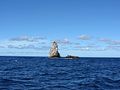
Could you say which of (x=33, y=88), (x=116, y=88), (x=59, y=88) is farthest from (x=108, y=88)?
(x=33, y=88)

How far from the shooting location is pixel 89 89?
41219 millimetres

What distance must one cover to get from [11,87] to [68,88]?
7872 mm

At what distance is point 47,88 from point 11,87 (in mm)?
5002

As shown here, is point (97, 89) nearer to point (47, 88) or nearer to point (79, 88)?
point (79, 88)

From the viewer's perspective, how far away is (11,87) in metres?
41.6

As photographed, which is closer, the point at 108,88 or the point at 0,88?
the point at 0,88

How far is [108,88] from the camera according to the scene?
1694 inches

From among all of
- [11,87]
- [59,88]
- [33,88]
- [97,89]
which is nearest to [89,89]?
[97,89]

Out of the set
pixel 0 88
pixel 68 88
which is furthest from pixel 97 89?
pixel 0 88

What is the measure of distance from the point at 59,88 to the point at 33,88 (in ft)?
11.7

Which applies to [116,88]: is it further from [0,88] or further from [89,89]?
[0,88]

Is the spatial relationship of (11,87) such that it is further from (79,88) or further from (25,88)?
(79,88)

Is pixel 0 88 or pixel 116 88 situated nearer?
pixel 0 88

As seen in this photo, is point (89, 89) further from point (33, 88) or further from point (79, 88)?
point (33, 88)
